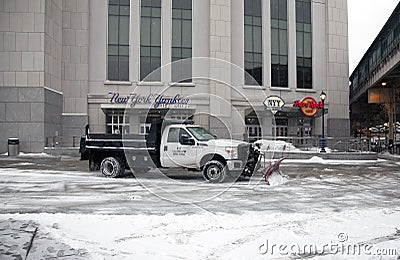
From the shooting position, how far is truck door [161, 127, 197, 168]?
46.5 ft

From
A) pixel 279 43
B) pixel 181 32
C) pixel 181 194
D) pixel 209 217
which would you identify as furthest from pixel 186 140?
pixel 279 43

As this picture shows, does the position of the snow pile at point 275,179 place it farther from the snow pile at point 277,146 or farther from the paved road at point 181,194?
the snow pile at point 277,146

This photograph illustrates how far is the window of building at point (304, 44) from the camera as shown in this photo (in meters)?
39.0

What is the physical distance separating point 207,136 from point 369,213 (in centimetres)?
689

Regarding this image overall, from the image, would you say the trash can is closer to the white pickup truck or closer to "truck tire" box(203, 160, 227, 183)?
the white pickup truck

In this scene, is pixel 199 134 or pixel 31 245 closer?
pixel 31 245

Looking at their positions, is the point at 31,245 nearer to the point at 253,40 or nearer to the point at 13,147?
the point at 13,147

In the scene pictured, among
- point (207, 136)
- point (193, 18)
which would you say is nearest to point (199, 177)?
point (207, 136)

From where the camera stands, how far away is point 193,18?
118 feet

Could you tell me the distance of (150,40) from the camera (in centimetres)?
3531

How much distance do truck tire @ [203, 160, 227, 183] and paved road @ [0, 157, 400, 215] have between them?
0.39m

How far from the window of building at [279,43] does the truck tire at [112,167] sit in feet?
84.4

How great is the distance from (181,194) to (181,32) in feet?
86.4

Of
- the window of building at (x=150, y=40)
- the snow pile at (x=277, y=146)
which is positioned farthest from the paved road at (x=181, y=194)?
the window of building at (x=150, y=40)
